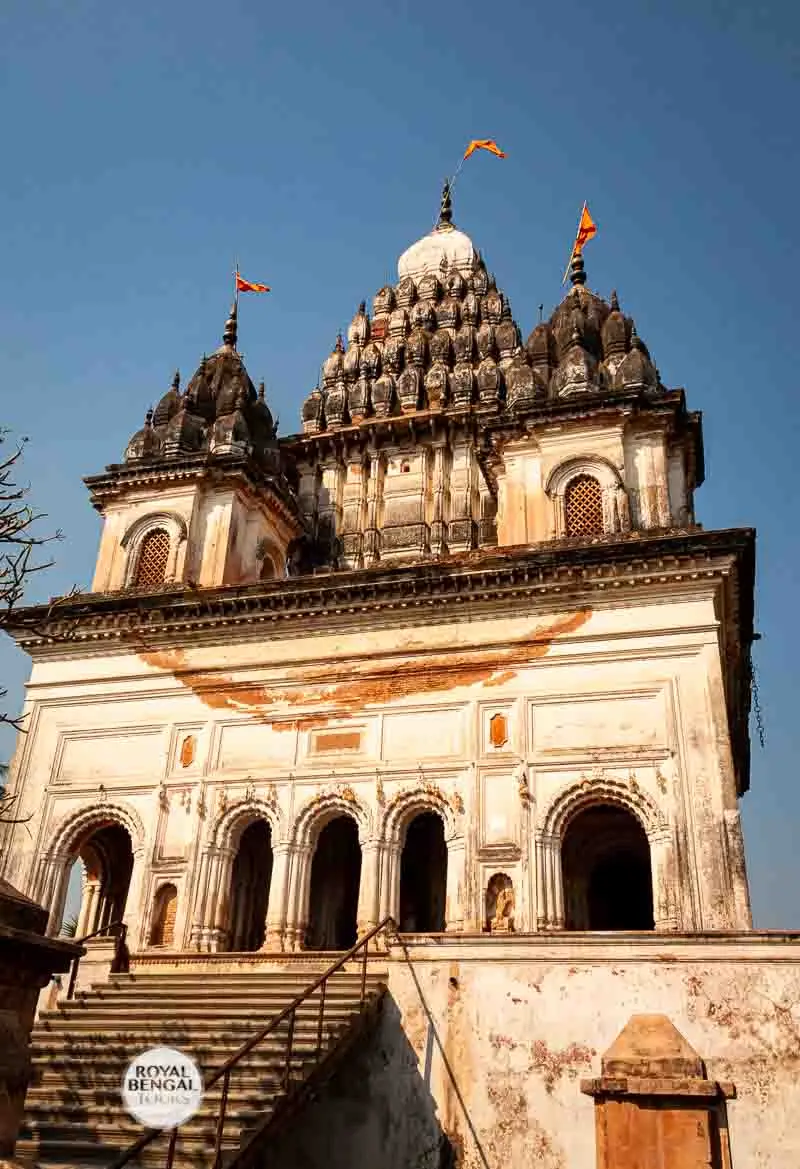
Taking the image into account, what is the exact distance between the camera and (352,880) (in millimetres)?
21828

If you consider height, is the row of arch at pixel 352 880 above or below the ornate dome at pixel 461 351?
below

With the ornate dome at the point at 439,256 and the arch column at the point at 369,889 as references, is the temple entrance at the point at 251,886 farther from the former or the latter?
the ornate dome at the point at 439,256

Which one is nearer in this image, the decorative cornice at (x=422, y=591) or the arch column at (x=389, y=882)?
the arch column at (x=389, y=882)

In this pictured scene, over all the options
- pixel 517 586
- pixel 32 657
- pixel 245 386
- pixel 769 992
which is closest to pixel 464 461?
pixel 245 386

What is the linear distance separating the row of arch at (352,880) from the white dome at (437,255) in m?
21.4

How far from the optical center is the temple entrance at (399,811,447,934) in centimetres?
2139

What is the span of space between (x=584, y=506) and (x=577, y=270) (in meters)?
8.30

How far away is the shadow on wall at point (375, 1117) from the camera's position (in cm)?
1215

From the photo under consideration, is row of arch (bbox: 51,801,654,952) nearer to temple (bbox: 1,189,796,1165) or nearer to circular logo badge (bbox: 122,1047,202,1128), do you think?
temple (bbox: 1,189,796,1165)

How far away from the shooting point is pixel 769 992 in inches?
465

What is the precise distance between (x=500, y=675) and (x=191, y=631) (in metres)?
6.62

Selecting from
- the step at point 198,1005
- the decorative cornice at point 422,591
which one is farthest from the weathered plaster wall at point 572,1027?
the decorative cornice at point 422,591

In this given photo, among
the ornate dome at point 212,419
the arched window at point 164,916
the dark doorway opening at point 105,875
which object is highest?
the ornate dome at point 212,419

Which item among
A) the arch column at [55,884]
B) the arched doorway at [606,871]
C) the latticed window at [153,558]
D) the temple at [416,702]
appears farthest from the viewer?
the latticed window at [153,558]
